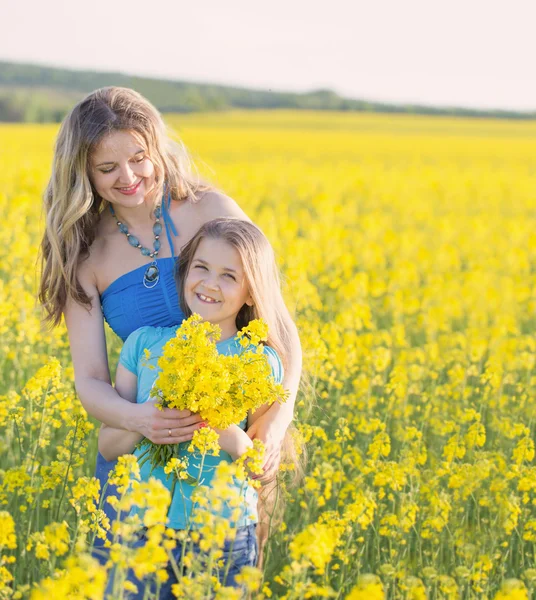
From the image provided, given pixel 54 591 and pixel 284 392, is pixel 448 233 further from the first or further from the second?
pixel 54 591

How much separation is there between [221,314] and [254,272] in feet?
0.58

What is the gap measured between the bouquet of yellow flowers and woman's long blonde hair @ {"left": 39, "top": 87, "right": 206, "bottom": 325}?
0.94m

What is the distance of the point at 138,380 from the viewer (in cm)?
291

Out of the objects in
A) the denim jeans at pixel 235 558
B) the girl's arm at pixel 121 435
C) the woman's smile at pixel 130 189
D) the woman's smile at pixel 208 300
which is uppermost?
the woman's smile at pixel 130 189

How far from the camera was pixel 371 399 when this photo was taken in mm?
4246

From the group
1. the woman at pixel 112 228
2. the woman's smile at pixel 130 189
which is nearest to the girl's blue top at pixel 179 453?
the woman at pixel 112 228

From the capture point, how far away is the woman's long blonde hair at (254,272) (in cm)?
286

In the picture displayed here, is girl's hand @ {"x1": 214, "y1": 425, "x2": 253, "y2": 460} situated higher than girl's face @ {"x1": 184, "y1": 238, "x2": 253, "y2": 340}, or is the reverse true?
girl's face @ {"x1": 184, "y1": 238, "x2": 253, "y2": 340}

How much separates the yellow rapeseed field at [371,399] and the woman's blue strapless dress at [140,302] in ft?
1.20

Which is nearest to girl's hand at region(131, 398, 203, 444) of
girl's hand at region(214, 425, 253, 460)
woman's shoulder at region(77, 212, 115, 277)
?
girl's hand at region(214, 425, 253, 460)

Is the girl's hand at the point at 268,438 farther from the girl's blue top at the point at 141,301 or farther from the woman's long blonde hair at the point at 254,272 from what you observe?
the girl's blue top at the point at 141,301

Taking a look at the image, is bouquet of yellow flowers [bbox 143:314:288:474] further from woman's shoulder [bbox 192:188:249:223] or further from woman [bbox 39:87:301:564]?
woman's shoulder [bbox 192:188:249:223]

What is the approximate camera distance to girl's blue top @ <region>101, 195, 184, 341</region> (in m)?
3.22

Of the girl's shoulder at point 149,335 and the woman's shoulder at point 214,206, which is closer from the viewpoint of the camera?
the girl's shoulder at point 149,335
